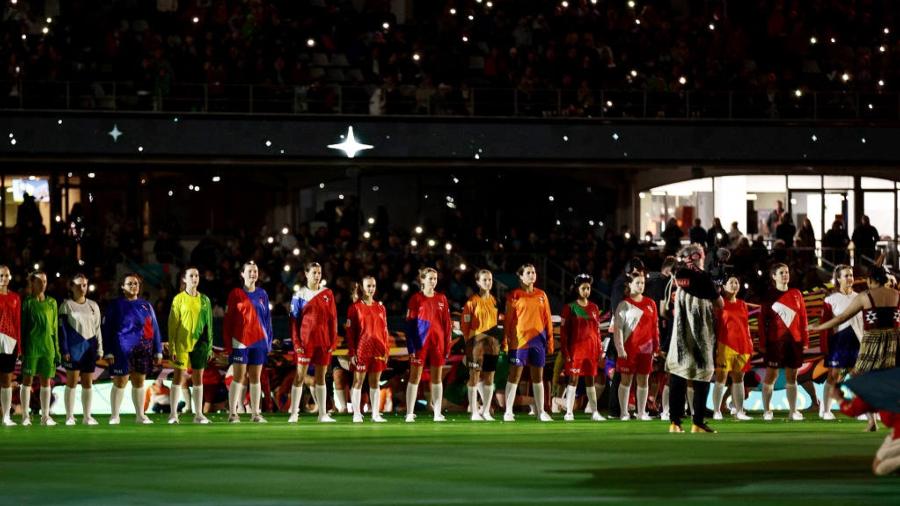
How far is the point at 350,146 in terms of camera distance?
32.9 m

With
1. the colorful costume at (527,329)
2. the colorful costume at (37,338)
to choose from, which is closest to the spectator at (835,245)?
the colorful costume at (527,329)

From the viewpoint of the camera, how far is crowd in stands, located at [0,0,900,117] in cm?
3203

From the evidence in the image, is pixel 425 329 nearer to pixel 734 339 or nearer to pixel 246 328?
pixel 246 328

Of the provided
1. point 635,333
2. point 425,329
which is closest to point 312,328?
point 425,329

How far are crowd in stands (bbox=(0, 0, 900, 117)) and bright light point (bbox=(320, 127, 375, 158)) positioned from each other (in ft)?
1.91

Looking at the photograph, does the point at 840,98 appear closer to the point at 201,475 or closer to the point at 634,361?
the point at 634,361

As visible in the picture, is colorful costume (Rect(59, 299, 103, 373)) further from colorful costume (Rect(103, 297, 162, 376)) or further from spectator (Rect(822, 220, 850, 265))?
spectator (Rect(822, 220, 850, 265))

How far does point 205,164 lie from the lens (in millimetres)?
34375

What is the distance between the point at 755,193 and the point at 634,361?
17776 millimetres

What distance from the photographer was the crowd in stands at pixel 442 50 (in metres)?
32.0

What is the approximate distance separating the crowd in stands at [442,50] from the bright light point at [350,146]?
1.91 ft

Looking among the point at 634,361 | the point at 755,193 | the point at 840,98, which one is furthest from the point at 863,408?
the point at 755,193

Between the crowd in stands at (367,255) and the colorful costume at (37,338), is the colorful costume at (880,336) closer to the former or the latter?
the colorful costume at (37,338)

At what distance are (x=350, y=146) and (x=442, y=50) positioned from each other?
2988mm
